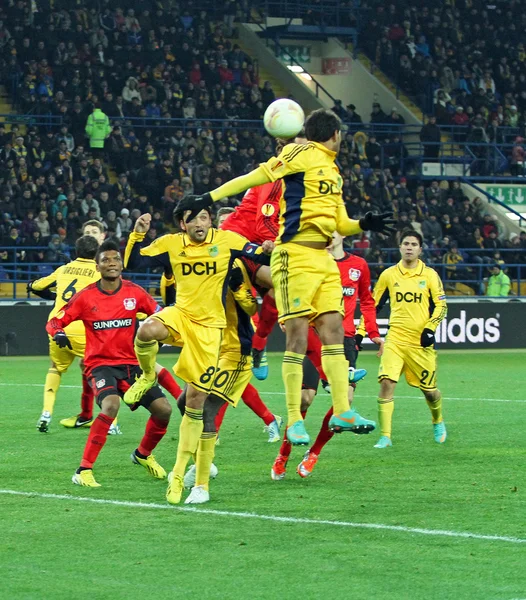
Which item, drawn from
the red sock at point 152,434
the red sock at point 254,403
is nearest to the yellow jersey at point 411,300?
the red sock at point 254,403

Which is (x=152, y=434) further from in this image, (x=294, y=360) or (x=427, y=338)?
(x=427, y=338)

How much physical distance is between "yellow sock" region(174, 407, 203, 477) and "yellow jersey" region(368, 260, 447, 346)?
3975mm

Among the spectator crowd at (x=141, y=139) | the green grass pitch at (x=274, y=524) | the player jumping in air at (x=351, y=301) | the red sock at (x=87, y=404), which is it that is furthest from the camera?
the spectator crowd at (x=141, y=139)

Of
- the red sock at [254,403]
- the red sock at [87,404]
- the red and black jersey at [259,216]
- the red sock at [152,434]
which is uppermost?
the red and black jersey at [259,216]

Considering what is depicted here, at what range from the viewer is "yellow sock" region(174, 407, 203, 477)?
8.19m

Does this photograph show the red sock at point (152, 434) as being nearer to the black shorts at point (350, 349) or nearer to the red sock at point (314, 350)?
the red sock at point (314, 350)

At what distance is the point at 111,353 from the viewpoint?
31.1 feet

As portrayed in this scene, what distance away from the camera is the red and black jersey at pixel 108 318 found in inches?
373

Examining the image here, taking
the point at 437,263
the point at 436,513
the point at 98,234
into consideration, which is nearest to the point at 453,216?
the point at 437,263

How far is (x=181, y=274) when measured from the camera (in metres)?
8.59

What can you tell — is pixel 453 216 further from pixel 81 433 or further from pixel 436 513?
pixel 436 513

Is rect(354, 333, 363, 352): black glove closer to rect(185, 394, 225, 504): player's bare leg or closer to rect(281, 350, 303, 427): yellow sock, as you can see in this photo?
rect(281, 350, 303, 427): yellow sock

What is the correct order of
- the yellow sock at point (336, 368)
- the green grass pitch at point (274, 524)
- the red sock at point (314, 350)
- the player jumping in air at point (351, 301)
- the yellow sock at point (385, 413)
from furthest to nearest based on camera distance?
the player jumping in air at point (351, 301)
the yellow sock at point (385, 413)
the red sock at point (314, 350)
the yellow sock at point (336, 368)
the green grass pitch at point (274, 524)

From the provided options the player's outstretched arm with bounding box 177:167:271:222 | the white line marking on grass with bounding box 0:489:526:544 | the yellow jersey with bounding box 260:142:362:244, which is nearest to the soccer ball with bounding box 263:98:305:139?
the yellow jersey with bounding box 260:142:362:244
